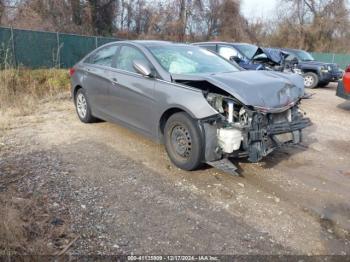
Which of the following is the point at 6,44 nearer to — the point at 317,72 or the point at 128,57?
the point at 128,57

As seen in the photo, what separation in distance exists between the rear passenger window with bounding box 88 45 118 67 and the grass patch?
256 cm

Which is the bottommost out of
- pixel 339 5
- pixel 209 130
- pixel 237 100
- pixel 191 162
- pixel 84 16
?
pixel 191 162

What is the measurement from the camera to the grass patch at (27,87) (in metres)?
8.52

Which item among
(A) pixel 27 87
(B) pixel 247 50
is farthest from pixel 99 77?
(B) pixel 247 50

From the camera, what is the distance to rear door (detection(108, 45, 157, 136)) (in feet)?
16.5

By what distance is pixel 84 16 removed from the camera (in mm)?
26562

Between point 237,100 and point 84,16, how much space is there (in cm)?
2501

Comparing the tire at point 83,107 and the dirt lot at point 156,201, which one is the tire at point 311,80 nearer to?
the dirt lot at point 156,201

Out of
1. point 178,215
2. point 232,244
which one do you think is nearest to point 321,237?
point 232,244

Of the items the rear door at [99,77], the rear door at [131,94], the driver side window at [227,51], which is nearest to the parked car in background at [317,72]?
the driver side window at [227,51]

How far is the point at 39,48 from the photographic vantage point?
47.0 feet

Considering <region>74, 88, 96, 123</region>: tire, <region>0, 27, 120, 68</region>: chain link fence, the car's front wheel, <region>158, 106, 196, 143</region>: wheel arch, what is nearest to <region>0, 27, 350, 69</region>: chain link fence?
<region>0, 27, 120, 68</region>: chain link fence

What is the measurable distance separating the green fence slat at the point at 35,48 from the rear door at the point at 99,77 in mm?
8001

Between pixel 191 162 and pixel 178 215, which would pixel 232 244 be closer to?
pixel 178 215
